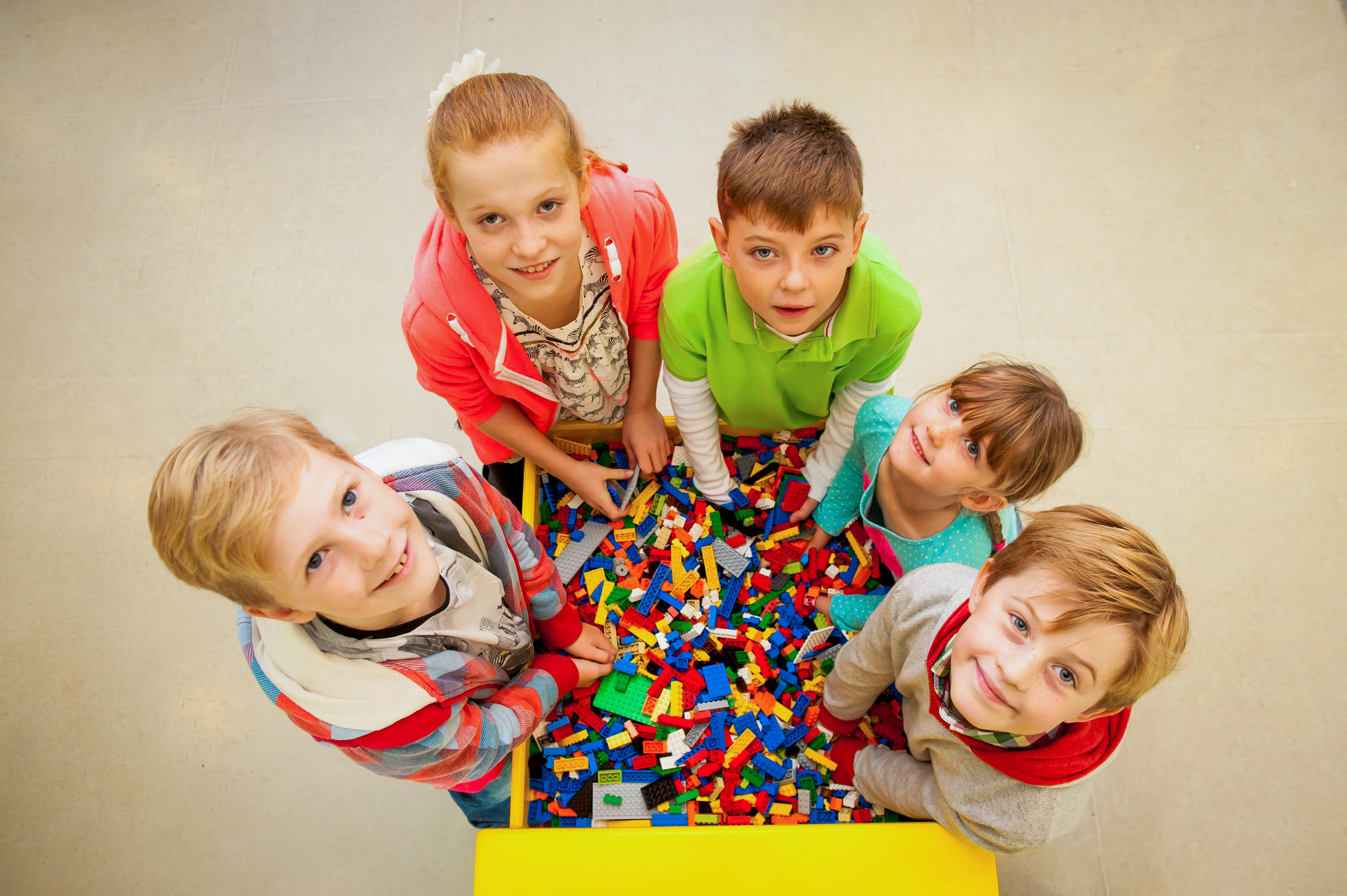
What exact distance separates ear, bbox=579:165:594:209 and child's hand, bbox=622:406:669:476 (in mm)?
547

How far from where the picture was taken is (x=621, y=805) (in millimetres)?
1469

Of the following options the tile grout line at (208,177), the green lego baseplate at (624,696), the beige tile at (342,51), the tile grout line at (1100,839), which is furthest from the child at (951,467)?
the tile grout line at (208,177)

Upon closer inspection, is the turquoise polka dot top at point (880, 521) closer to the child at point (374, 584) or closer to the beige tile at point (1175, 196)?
the child at point (374, 584)

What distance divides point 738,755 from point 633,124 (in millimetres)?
2080

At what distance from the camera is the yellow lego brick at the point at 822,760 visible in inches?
58.8

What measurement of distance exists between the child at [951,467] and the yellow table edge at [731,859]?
0.43m

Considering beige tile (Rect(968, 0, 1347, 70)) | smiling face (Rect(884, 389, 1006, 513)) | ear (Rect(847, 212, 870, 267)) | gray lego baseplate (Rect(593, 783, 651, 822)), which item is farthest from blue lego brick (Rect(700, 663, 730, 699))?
beige tile (Rect(968, 0, 1347, 70))

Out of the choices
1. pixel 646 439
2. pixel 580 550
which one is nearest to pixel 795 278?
pixel 646 439

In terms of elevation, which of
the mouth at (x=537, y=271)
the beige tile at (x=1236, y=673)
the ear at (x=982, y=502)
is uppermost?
the mouth at (x=537, y=271)

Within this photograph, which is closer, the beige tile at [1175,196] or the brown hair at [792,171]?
the brown hair at [792,171]

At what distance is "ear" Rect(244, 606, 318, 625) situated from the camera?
950 mm

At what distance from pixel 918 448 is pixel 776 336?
1.09ft

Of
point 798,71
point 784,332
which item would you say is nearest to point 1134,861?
point 784,332

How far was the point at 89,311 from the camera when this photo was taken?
7.93ft
